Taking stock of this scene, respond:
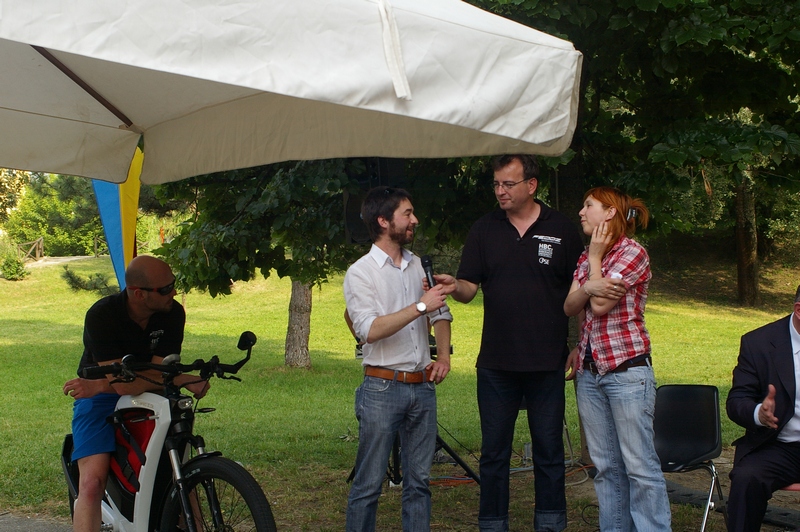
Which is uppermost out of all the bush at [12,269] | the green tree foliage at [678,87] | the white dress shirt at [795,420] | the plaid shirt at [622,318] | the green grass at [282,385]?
the green tree foliage at [678,87]

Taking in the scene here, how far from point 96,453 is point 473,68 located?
2544mm

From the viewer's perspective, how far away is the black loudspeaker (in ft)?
18.7

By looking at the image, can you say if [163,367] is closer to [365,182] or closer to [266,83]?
[266,83]

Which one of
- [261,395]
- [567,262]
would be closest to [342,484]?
[567,262]

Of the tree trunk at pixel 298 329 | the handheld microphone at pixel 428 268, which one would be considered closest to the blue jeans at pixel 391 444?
the handheld microphone at pixel 428 268

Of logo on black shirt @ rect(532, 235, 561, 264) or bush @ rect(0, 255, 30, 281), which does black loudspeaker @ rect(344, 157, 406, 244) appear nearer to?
logo on black shirt @ rect(532, 235, 561, 264)

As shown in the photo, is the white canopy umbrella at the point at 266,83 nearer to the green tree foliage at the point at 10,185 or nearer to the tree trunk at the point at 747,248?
the green tree foliage at the point at 10,185

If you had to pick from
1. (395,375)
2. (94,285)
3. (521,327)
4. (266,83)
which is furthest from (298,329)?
(266,83)

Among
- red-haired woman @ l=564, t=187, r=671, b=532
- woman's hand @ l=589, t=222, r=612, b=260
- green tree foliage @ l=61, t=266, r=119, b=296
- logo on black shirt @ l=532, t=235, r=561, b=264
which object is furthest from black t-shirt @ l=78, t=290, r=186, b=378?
green tree foliage @ l=61, t=266, r=119, b=296

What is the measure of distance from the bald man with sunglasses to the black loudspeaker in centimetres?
187

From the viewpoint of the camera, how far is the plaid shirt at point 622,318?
3779mm

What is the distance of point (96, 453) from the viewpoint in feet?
12.9

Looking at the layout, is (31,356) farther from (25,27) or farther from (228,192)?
(25,27)

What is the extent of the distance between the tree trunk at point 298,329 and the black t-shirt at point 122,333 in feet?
45.0
